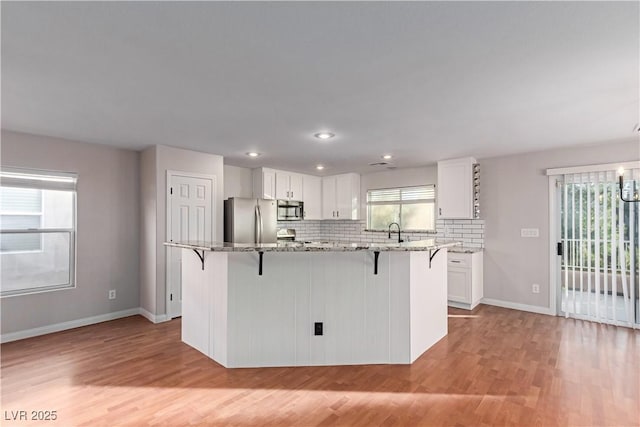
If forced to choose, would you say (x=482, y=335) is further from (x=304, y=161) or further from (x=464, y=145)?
(x=304, y=161)

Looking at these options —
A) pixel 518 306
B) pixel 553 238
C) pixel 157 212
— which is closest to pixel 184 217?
pixel 157 212

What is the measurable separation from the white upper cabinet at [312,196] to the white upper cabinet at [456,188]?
99.6 inches

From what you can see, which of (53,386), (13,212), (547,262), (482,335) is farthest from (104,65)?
(547,262)

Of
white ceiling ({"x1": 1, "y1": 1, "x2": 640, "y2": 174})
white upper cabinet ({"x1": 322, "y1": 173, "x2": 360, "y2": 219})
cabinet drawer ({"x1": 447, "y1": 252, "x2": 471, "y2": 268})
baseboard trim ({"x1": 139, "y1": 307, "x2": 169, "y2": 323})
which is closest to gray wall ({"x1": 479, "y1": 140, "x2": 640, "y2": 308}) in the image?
cabinet drawer ({"x1": 447, "y1": 252, "x2": 471, "y2": 268})

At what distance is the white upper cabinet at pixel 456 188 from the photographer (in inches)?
200

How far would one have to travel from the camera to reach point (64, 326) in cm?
404

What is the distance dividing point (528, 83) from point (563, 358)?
2.57 meters

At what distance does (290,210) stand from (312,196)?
24.4 inches

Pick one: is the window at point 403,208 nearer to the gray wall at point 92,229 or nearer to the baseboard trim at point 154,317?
the baseboard trim at point 154,317

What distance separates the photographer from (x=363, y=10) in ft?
5.04

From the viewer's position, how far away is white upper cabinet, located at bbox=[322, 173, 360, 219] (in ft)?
21.8

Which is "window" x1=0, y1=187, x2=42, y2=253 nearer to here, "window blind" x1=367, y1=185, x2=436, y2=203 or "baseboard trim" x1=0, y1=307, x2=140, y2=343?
"baseboard trim" x1=0, y1=307, x2=140, y2=343

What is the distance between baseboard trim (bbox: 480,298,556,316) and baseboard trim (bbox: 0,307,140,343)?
206 inches

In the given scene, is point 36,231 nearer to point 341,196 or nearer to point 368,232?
point 341,196
